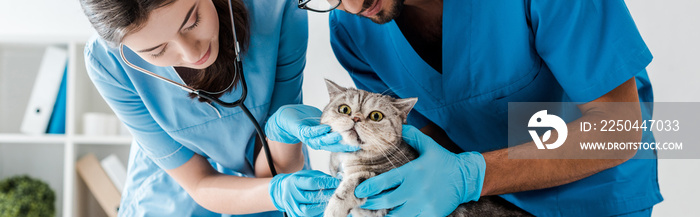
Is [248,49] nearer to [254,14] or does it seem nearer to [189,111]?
[254,14]

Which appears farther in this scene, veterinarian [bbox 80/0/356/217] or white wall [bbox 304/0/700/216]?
white wall [bbox 304/0/700/216]

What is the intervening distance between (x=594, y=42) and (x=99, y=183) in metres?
1.70

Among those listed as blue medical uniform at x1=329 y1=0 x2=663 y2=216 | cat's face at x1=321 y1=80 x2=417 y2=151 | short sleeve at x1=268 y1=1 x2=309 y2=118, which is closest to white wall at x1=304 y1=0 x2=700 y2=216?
blue medical uniform at x1=329 y1=0 x2=663 y2=216

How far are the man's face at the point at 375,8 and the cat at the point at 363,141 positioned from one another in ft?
0.52

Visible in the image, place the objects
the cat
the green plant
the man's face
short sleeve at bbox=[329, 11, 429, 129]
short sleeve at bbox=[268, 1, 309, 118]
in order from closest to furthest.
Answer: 1. the cat
2. the man's face
3. short sleeve at bbox=[268, 1, 309, 118]
4. short sleeve at bbox=[329, 11, 429, 129]
5. the green plant

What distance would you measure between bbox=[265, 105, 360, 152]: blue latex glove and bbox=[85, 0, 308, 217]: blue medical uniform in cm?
10

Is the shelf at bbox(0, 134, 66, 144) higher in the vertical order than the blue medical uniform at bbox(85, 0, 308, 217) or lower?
lower

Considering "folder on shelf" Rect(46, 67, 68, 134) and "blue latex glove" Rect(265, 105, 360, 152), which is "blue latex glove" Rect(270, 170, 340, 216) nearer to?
"blue latex glove" Rect(265, 105, 360, 152)

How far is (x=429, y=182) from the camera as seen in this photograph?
0.77 metres

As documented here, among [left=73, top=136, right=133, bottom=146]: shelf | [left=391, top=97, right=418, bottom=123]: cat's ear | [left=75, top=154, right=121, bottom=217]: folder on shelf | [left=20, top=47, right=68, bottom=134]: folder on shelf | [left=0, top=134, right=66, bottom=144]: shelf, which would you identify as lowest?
[left=75, top=154, right=121, bottom=217]: folder on shelf

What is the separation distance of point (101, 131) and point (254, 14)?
44.1 inches

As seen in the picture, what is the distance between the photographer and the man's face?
849 millimetres

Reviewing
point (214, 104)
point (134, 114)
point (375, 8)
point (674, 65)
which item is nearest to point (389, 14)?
point (375, 8)

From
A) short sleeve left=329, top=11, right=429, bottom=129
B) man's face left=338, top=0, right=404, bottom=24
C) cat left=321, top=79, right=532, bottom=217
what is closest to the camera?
cat left=321, top=79, right=532, bottom=217
